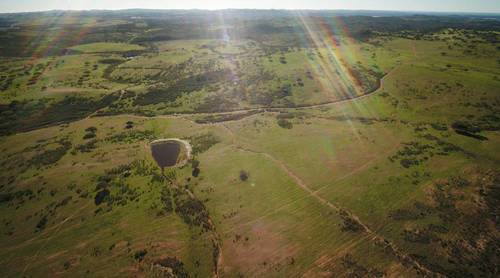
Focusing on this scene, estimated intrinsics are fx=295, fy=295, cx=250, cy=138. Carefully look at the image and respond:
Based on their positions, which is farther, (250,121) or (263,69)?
(263,69)

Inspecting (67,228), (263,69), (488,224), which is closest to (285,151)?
(488,224)

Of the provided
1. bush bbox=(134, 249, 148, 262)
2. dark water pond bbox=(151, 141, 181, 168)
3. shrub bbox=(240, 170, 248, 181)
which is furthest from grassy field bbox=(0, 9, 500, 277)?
dark water pond bbox=(151, 141, 181, 168)

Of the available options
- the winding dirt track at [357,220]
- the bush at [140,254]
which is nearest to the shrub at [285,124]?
the winding dirt track at [357,220]

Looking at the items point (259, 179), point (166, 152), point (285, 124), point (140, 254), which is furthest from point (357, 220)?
point (166, 152)

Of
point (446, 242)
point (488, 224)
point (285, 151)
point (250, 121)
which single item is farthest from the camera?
point (250, 121)

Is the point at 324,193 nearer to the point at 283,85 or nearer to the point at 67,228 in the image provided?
the point at 67,228

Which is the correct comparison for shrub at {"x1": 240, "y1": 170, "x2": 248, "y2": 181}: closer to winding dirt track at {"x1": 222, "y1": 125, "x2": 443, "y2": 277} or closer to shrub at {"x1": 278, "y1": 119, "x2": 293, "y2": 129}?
winding dirt track at {"x1": 222, "y1": 125, "x2": 443, "y2": 277}

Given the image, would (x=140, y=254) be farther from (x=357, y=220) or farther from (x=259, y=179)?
(x=357, y=220)

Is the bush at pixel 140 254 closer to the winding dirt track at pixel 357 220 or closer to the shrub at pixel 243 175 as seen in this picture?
the winding dirt track at pixel 357 220
